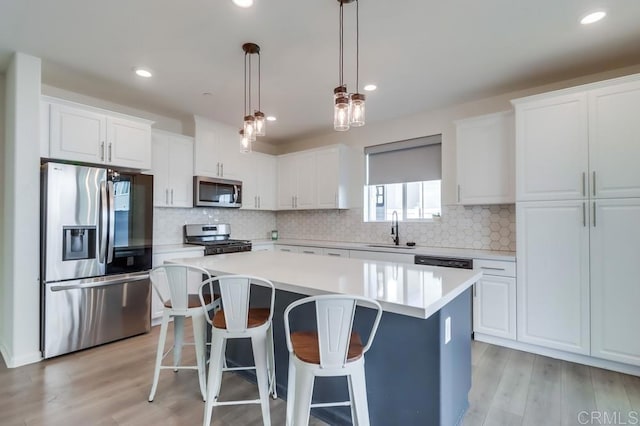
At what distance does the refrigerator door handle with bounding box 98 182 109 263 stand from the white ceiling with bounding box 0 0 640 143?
114 centimetres

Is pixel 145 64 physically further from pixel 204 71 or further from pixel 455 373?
pixel 455 373

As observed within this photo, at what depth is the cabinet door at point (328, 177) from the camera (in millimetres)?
4552

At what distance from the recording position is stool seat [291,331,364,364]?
1394 mm

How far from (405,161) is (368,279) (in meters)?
2.91

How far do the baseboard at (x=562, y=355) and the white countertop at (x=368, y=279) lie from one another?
5.34ft

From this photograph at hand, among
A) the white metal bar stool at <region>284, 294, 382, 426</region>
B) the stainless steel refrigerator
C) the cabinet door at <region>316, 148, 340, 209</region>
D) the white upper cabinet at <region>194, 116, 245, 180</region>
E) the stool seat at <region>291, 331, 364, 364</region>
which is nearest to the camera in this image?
the white metal bar stool at <region>284, 294, 382, 426</region>

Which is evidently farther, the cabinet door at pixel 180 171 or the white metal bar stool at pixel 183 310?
the cabinet door at pixel 180 171

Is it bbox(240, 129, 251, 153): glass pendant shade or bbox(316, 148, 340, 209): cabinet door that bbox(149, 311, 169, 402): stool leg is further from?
bbox(316, 148, 340, 209): cabinet door

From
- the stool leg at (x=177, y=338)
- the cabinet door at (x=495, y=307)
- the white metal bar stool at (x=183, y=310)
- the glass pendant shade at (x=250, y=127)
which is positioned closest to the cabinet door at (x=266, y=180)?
the glass pendant shade at (x=250, y=127)

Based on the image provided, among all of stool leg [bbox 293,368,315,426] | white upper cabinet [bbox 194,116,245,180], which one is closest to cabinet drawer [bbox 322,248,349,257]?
white upper cabinet [bbox 194,116,245,180]

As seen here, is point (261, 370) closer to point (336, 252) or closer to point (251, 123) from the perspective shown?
point (251, 123)

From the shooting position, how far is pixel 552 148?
2.79 m

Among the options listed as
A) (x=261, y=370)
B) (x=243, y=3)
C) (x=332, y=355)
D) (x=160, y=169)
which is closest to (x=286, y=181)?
(x=160, y=169)

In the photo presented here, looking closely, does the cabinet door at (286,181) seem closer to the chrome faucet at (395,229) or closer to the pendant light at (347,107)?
the chrome faucet at (395,229)
